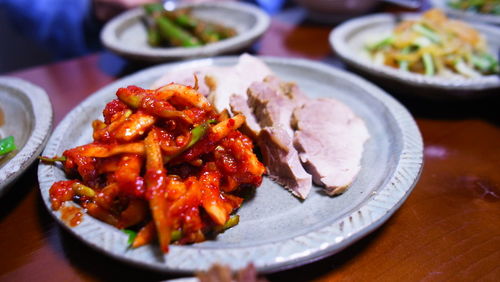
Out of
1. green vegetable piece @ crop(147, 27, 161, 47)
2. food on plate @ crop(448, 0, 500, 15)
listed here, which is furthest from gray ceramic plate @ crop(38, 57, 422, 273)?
food on plate @ crop(448, 0, 500, 15)

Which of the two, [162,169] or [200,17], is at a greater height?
[162,169]

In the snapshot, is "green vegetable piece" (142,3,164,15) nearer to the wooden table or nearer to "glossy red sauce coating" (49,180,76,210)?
the wooden table

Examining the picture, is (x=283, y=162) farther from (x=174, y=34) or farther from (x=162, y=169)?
(x=174, y=34)

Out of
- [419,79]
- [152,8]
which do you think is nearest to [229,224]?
[419,79]

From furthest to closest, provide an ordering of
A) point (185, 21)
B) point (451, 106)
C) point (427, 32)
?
point (185, 21), point (427, 32), point (451, 106)

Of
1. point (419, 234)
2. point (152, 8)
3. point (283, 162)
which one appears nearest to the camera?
point (419, 234)

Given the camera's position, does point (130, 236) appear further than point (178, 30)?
No

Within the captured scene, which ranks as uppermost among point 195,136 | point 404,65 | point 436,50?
point 195,136
